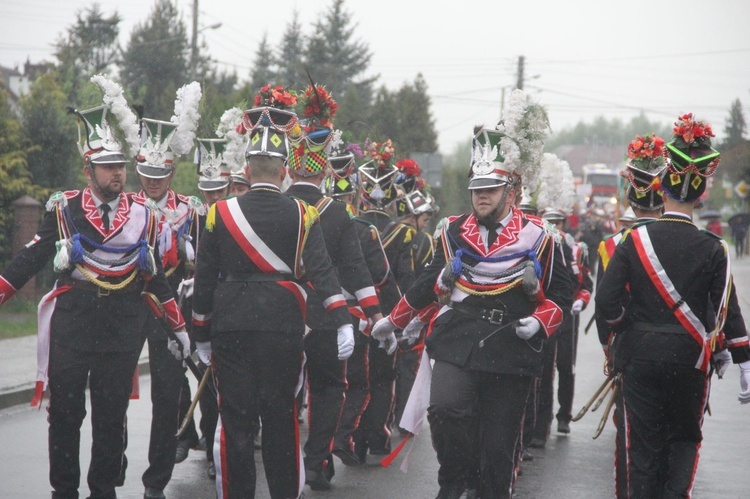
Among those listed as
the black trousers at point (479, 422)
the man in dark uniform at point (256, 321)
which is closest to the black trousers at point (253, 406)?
the man in dark uniform at point (256, 321)

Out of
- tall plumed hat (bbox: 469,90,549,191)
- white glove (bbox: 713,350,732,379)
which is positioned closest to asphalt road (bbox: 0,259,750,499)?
white glove (bbox: 713,350,732,379)

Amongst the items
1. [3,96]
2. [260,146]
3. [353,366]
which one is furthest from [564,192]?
[3,96]

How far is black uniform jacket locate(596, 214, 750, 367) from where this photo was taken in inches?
239

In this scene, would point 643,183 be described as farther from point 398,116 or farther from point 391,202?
point 398,116

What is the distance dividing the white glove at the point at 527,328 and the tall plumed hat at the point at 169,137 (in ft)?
10.0

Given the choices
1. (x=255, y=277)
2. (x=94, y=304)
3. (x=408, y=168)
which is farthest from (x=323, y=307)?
(x=408, y=168)

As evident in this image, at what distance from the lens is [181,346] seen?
23.0ft

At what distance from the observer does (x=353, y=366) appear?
8.50m

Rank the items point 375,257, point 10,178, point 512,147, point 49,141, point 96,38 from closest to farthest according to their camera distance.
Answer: point 512,147 → point 375,257 → point 10,178 → point 49,141 → point 96,38

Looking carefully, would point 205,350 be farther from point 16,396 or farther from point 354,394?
point 16,396

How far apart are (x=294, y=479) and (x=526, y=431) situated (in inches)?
133

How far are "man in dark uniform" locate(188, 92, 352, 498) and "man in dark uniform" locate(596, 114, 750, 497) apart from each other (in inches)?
67.1

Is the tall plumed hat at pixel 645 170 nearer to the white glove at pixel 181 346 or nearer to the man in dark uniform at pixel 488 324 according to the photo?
the man in dark uniform at pixel 488 324

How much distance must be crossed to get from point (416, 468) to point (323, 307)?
6.03 ft
